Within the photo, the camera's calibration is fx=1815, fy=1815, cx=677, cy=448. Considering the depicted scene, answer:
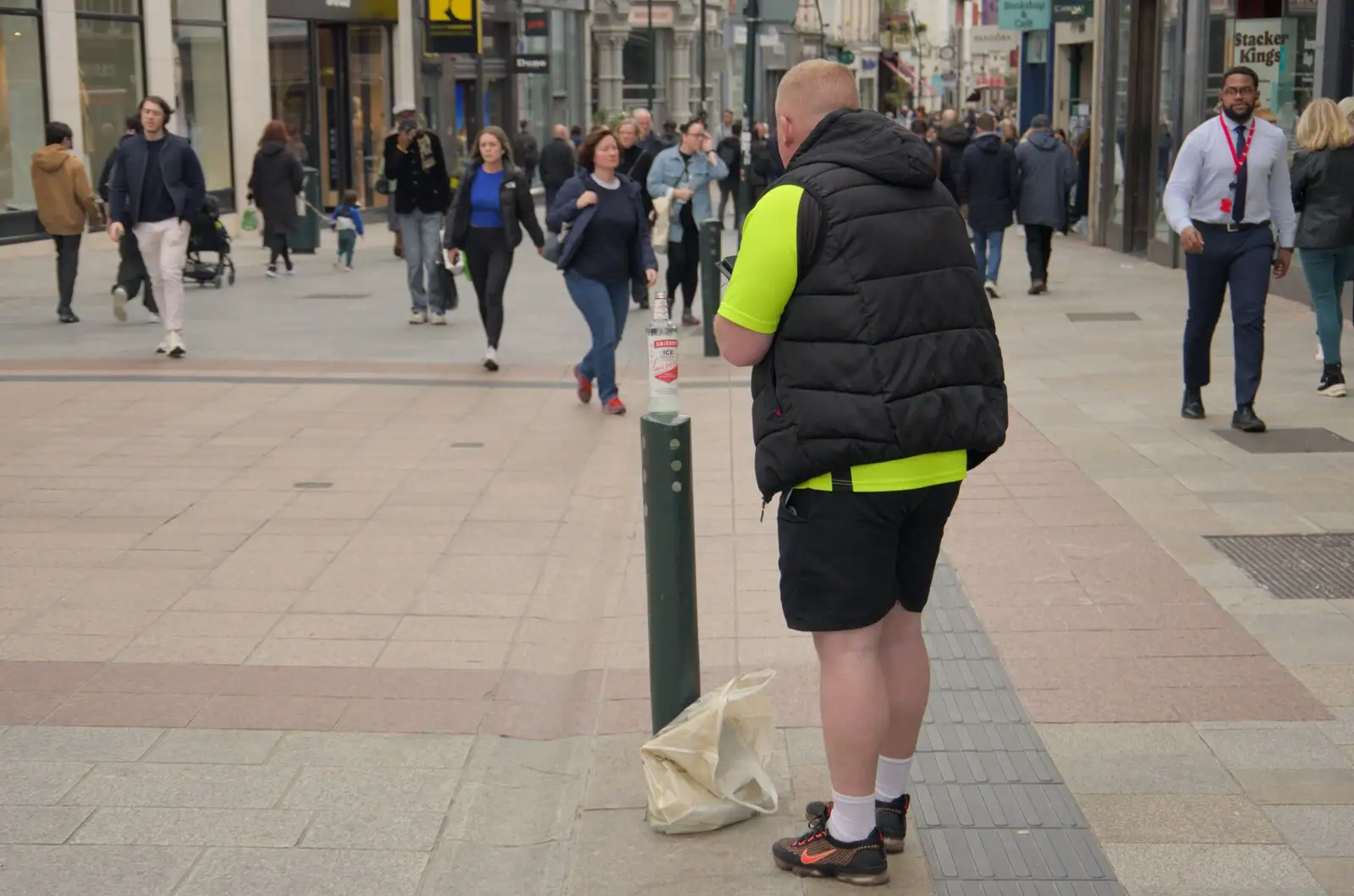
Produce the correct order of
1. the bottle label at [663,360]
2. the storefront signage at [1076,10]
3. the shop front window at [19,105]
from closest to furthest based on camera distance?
the bottle label at [663,360] → the shop front window at [19,105] → the storefront signage at [1076,10]

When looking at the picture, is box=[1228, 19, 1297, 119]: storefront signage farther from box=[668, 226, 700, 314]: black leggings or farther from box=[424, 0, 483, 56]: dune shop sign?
box=[424, 0, 483, 56]: dune shop sign

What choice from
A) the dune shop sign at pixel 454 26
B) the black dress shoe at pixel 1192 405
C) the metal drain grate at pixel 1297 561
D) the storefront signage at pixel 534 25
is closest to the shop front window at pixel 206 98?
the dune shop sign at pixel 454 26

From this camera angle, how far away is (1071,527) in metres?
7.46

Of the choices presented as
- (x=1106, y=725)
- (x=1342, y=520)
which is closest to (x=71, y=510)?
(x=1106, y=725)

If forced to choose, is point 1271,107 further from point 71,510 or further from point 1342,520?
point 71,510

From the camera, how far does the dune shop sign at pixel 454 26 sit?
27766mm

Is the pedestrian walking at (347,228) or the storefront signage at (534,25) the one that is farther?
the storefront signage at (534,25)

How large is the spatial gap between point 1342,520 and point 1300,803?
3408mm

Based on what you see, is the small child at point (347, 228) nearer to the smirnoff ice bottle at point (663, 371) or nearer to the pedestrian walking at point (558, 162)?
the pedestrian walking at point (558, 162)

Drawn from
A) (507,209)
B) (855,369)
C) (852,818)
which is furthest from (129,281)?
(855,369)

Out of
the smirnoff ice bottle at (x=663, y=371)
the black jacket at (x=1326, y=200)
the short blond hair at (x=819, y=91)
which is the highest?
the short blond hair at (x=819, y=91)

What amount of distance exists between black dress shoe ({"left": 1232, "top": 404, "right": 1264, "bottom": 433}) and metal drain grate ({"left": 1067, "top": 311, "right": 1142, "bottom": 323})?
5734 millimetres

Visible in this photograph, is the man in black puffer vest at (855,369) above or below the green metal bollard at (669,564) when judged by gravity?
above

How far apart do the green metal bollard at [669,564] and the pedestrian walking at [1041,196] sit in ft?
44.6
